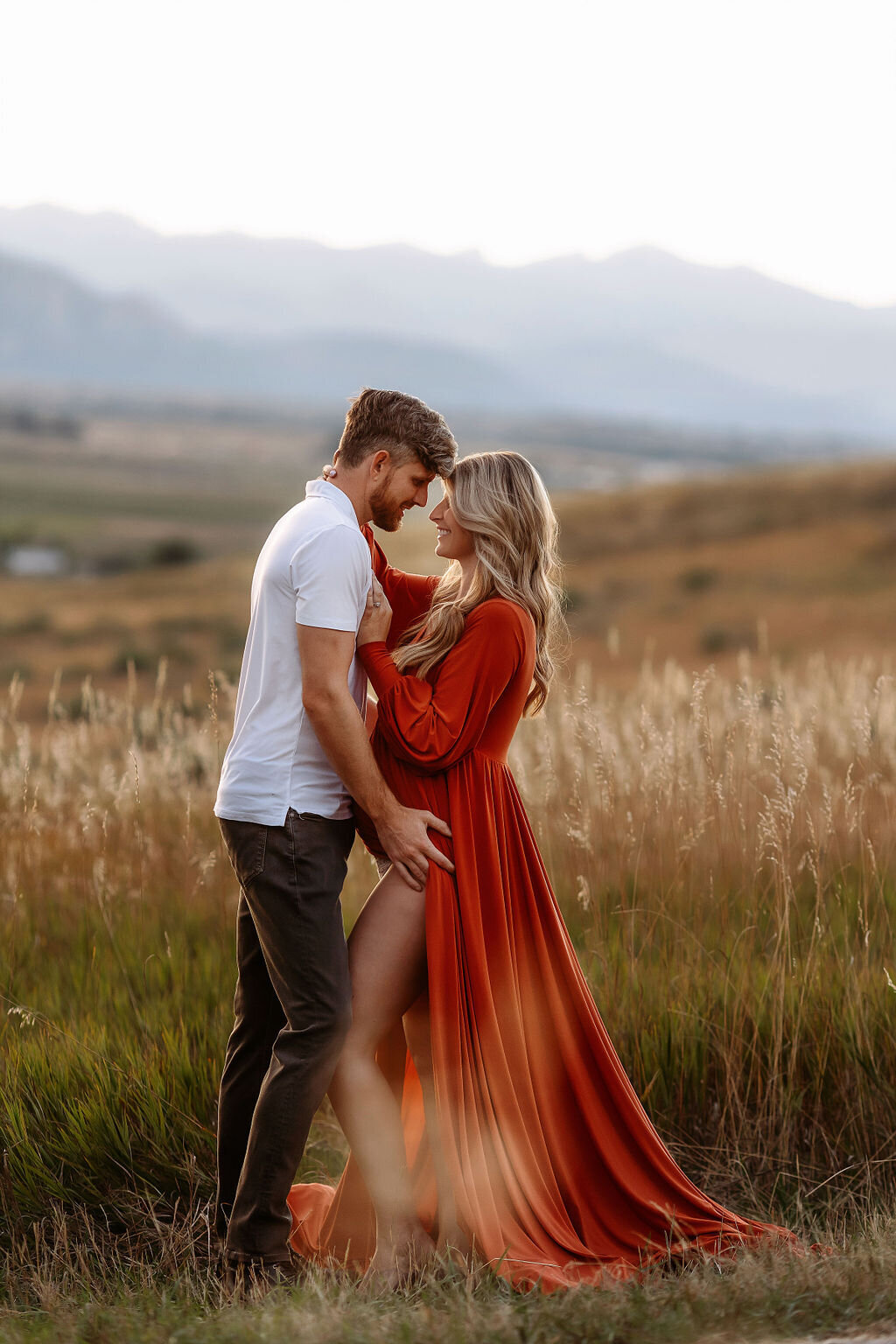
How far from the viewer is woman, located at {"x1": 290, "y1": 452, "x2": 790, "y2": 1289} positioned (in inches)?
146

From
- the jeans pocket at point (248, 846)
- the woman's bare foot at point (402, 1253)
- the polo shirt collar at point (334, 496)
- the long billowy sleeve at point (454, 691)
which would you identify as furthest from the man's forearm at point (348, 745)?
the woman's bare foot at point (402, 1253)

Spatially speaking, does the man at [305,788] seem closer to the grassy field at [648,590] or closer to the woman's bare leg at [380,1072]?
the woman's bare leg at [380,1072]

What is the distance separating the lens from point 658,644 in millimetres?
28875

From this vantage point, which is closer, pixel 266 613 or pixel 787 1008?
pixel 266 613

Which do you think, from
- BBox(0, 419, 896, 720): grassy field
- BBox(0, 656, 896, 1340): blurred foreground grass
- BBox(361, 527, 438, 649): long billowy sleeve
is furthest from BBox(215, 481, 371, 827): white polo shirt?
BBox(0, 419, 896, 720): grassy field

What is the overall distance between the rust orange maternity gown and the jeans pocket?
47 cm

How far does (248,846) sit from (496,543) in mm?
1178

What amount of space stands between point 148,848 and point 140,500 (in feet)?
440

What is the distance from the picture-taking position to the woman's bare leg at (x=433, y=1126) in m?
3.70

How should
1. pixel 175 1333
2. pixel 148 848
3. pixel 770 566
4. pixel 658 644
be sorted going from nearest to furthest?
pixel 175 1333 < pixel 148 848 < pixel 658 644 < pixel 770 566

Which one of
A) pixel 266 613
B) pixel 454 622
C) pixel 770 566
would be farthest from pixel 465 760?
pixel 770 566

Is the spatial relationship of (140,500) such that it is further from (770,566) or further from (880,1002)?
(880,1002)

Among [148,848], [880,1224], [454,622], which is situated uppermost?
[454,622]

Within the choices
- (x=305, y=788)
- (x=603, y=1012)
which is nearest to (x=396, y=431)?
(x=305, y=788)
